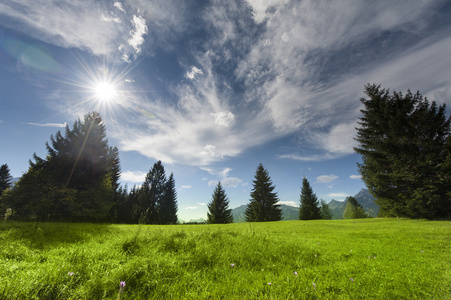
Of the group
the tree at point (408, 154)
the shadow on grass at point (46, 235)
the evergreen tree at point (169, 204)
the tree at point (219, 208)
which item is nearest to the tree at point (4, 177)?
the evergreen tree at point (169, 204)

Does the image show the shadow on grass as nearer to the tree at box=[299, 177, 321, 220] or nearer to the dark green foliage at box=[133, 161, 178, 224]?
the dark green foliage at box=[133, 161, 178, 224]

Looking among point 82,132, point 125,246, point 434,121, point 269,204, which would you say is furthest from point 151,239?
point 269,204

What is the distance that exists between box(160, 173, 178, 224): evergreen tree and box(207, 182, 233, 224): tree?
9859mm

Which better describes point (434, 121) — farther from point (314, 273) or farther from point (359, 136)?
point (314, 273)

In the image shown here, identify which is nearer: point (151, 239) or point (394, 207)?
point (151, 239)

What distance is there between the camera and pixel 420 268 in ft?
11.1

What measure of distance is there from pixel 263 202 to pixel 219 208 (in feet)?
33.9

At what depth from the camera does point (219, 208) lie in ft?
123

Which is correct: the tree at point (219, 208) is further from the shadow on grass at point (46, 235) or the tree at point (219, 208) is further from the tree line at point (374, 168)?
the shadow on grass at point (46, 235)

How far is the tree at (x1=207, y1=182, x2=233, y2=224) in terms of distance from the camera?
36656 mm

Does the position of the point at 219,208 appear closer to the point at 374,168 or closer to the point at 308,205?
the point at 308,205

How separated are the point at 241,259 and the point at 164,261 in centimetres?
169

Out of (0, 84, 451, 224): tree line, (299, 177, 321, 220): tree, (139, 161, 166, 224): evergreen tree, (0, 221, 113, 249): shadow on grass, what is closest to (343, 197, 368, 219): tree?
(299, 177, 321, 220): tree

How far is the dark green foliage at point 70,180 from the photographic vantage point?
16141 millimetres
